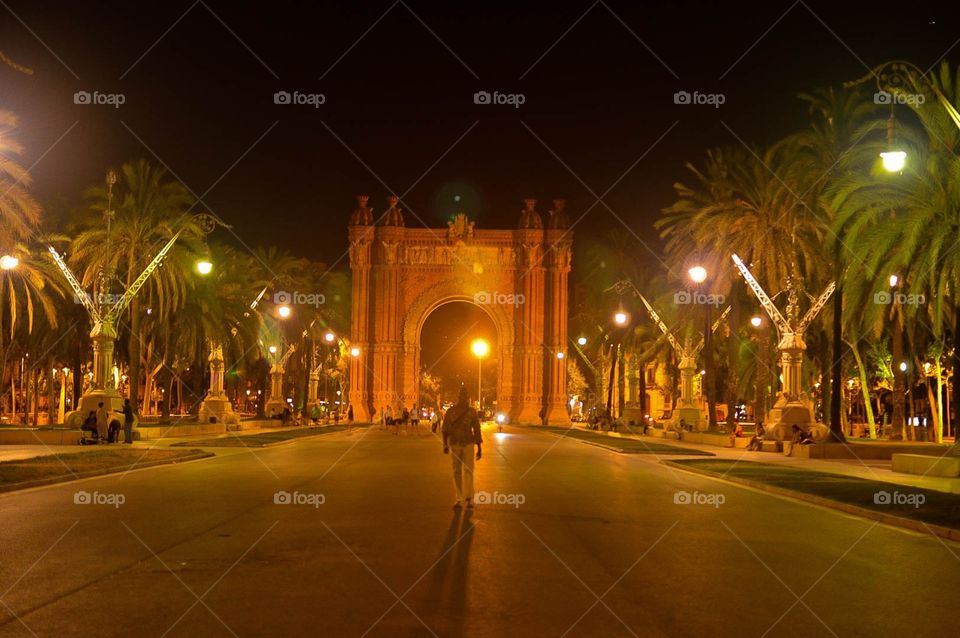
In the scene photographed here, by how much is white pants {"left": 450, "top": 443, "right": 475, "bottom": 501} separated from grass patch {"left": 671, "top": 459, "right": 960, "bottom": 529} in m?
5.74

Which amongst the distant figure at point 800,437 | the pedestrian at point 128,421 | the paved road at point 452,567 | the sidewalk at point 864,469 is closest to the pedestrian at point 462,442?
the paved road at point 452,567

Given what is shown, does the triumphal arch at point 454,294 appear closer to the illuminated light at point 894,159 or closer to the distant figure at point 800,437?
the distant figure at point 800,437

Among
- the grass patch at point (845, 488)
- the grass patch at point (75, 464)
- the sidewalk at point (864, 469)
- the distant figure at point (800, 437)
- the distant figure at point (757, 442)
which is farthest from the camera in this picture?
the distant figure at point (757, 442)

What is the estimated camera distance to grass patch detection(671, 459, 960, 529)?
45.2 feet

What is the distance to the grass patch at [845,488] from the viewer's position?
13.8 m

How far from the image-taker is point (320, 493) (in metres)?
16.2

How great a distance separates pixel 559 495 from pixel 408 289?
224ft

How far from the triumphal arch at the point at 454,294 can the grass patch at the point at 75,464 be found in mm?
56292

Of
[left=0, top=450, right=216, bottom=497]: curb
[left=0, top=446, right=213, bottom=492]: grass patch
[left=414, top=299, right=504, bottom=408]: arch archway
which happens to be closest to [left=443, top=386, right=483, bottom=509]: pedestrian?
[left=0, top=450, right=216, bottom=497]: curb

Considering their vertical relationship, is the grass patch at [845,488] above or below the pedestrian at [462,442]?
below

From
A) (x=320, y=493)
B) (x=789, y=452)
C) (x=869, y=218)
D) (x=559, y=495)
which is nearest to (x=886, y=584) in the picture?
(x=559, y=495)

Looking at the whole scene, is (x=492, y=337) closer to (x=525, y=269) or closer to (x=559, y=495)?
(x=525, y=269)

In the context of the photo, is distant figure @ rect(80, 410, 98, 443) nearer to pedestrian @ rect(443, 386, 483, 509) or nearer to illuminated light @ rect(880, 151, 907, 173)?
pedestrian @ rect(443, 386, 483, 509)

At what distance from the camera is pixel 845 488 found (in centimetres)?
1747
